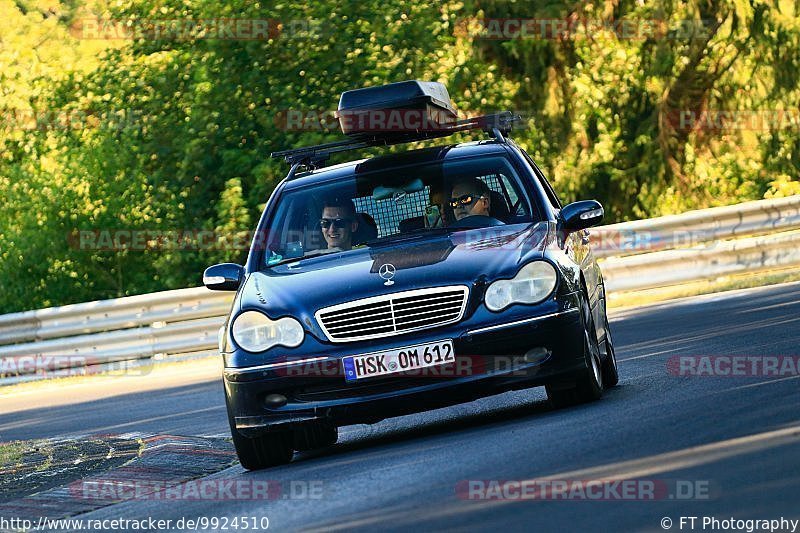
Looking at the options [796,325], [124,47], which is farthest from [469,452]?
[124,47]

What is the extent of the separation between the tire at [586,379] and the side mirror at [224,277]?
2.02 metres

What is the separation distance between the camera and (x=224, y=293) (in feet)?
63.4

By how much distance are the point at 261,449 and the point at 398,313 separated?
1.12 meters

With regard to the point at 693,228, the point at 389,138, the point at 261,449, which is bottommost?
the point at 693,228

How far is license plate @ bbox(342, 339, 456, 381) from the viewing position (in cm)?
862

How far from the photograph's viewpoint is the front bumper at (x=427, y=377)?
863cm

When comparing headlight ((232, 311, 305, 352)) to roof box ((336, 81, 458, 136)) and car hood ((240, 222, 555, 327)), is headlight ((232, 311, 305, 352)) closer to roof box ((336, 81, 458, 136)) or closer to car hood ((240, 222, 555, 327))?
car hood ((240, 222, 555, 327))

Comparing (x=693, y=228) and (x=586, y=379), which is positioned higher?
(x=586, y=379)

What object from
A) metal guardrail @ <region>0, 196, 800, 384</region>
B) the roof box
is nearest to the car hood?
the roof box

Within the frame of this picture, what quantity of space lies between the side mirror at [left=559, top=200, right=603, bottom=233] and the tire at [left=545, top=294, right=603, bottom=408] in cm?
63

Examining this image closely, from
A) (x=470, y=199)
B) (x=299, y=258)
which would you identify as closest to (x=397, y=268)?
(x=299, y=258)

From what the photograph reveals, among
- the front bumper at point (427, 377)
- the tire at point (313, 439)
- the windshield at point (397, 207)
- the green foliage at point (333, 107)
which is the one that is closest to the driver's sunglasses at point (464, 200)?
the windshield at point (397, 207)

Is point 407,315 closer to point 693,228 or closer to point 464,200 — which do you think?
point 464,200

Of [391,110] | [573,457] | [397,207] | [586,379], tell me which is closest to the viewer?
[573,457]
